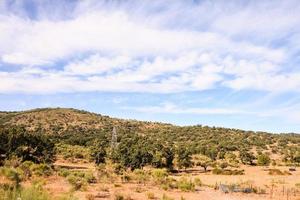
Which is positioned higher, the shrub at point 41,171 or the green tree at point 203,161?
the green tree at point 203,161

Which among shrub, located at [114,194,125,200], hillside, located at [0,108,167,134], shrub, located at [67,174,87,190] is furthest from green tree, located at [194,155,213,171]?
hillside, located at [0,108,167,134]

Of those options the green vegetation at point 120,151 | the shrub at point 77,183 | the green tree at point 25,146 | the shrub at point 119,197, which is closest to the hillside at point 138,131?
the green vegetation at point 120,151

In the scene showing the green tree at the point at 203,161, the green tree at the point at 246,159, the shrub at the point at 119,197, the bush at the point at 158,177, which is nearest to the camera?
the shrub at the point at 119,197

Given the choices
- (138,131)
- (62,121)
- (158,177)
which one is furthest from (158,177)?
(62,121)

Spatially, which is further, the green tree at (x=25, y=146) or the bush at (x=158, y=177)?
the green tree at (x=25, y=146)

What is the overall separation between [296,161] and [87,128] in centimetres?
5999

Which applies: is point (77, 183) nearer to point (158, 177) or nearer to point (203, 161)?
point (158, 177)

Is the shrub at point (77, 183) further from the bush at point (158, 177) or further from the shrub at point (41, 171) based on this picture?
the bush at point (158, 177)

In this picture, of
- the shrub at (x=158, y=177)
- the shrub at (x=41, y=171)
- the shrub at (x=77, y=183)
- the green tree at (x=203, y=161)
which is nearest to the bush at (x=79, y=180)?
the shrub at (x=77, y=183)

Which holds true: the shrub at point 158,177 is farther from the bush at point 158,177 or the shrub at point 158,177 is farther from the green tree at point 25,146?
the green tree at point 25,146

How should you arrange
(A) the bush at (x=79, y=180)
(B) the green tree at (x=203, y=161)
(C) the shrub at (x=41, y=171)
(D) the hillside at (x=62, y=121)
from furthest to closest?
(D) the hillside at (x=62, y=121) → (B) the green tree at (x=203, y=161) → (C) the shrub at (x=41, y=171) → (A) the bush at (x=79, y=180)

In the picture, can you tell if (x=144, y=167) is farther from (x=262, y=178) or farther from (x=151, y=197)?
(x=151, y=197)

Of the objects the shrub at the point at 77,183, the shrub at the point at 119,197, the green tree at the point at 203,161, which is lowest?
the shrub at the point at 119,197

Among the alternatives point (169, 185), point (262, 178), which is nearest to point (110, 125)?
point (262, 178)
